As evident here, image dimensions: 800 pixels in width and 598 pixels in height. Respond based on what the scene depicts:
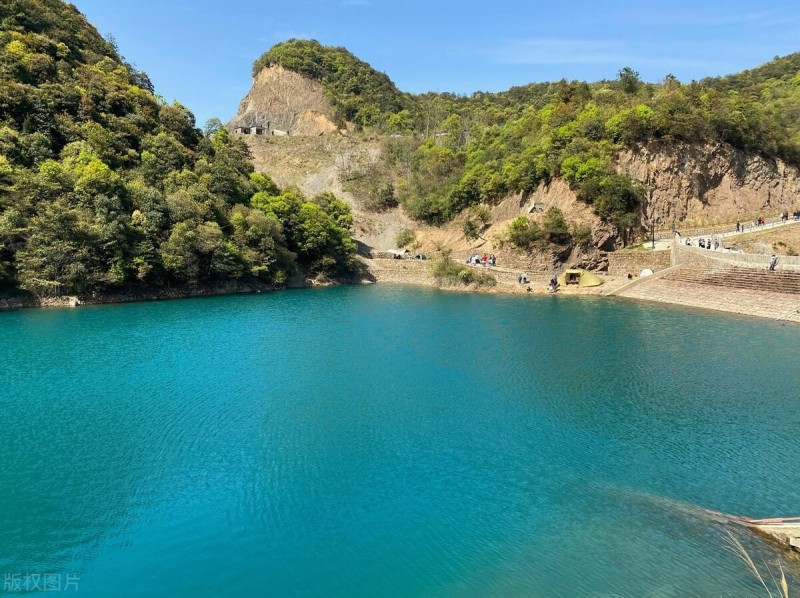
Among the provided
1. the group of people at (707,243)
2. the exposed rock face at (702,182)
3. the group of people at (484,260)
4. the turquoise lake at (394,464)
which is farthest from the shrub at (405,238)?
the turquoise lake at (394,464)

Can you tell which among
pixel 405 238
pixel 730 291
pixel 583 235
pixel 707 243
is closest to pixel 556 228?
pixel 583 235

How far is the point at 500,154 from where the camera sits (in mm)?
→ 69250

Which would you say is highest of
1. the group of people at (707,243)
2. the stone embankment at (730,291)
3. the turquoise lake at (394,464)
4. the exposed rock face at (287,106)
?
the exposed rock face at (287,106)

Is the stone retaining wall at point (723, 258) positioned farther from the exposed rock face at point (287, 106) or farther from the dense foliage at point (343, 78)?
the exposed rock face at point (287, 106)

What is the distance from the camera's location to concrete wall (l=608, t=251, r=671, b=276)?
47.5 m

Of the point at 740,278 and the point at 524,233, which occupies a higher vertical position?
the point at 524,233

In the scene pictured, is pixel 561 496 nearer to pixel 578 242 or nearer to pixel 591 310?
pixel 591 310

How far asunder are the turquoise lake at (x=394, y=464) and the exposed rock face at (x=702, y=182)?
2905 centimetres

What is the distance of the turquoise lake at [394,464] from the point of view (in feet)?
33.5

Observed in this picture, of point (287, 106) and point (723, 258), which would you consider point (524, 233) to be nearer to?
point (723, 258)

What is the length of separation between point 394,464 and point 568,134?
5237cm

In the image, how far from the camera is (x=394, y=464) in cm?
1466

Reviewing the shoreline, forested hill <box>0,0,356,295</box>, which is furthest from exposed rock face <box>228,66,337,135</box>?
the shoreline

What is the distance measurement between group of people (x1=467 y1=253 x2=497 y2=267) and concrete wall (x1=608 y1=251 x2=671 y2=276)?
485 inches
